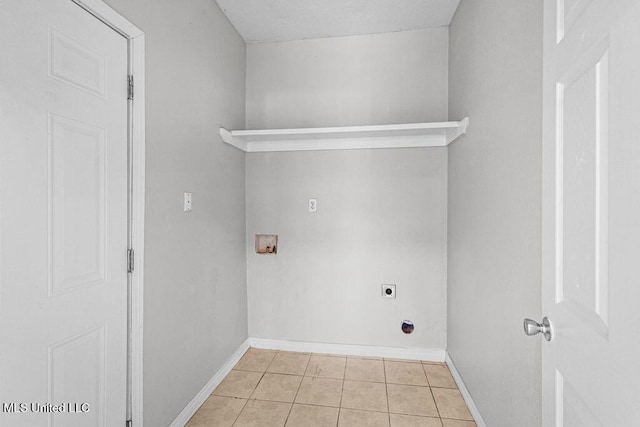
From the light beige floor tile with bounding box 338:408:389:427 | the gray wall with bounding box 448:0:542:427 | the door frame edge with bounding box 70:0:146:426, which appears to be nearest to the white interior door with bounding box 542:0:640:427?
the gray wall with bounding box 448:0:542:427

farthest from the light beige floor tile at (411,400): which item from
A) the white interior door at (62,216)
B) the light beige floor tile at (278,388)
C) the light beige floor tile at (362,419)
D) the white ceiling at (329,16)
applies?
the white ceiling at (329,16)

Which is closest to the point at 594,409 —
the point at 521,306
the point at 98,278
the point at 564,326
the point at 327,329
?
the point at 564,326

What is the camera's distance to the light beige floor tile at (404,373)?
2.32 meters

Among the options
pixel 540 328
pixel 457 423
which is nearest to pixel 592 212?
pixel 540 328

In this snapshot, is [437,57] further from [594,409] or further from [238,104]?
[594,409]

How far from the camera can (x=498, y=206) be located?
5.09 ft

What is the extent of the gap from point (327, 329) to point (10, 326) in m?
2.12

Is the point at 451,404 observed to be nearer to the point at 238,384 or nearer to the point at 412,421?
the point at 412,421

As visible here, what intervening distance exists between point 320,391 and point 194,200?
1474mm

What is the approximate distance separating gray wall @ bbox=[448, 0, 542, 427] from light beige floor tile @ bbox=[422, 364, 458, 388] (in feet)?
0.53

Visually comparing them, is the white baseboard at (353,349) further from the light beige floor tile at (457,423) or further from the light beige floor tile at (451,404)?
the light beige floor tile at (457,423)

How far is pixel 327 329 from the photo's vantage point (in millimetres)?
2762

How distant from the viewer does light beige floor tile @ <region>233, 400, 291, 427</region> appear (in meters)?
1.89

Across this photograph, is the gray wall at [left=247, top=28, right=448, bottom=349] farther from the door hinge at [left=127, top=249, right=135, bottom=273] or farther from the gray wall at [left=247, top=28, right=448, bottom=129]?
the door hinge at [left=127, top=249, right=135, bottom=273]
